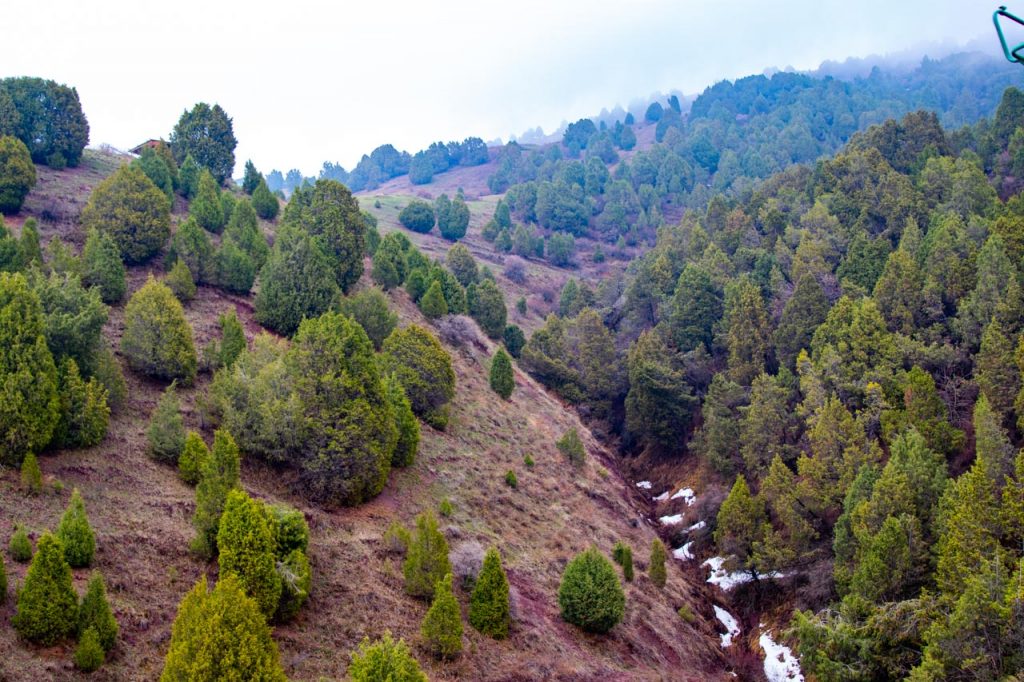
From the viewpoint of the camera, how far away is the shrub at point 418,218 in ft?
318

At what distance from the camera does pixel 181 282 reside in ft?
122

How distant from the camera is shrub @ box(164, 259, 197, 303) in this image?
37125 mm

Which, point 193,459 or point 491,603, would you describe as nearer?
point 491,603

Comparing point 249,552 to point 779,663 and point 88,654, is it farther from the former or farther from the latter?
point 779,663

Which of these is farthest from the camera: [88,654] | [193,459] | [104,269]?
[104,269]

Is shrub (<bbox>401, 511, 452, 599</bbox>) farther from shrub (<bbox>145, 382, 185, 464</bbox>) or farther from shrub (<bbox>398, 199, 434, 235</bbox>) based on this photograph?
shrub (<bbox>398, 199, 434, 235</bbox>)

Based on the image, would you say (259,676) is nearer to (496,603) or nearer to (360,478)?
(496,603)

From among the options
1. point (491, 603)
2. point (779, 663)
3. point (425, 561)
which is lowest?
point (779, 663)

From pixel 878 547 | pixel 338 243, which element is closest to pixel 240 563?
pixel 878 547

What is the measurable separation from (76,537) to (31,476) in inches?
137

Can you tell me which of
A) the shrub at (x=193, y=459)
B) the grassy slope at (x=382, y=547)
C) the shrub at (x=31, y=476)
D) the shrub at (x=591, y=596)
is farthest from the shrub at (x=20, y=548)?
the shrub at (x=591, y=596)

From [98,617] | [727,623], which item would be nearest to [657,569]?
[727,623]

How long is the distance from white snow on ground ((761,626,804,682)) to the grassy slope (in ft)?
6.74

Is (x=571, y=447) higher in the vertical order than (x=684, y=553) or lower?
higher
